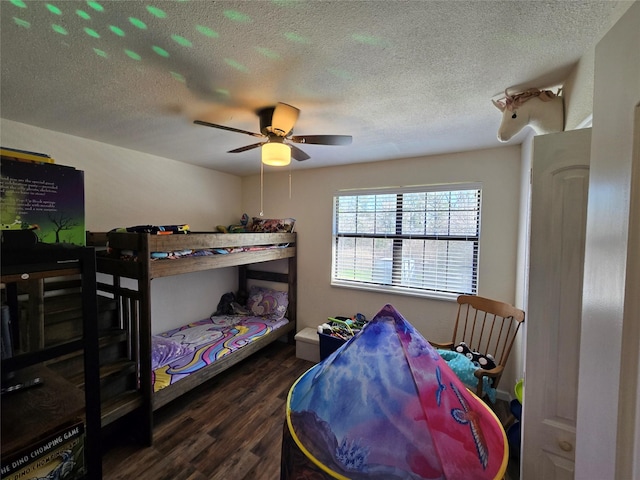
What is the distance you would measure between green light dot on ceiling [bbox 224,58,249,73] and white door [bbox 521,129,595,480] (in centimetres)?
131

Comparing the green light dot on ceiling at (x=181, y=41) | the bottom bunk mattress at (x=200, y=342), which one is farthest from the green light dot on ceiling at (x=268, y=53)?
the bottom bunk mattress at (x=200, y=342)

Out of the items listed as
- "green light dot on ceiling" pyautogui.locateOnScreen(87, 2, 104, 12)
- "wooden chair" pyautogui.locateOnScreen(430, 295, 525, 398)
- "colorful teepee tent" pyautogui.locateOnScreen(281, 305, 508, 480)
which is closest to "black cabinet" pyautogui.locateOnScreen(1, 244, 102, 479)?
"colorful teepee tent" pyautogui.locateOnScreen(281, 305, 508, 480)

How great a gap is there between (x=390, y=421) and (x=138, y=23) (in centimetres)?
150

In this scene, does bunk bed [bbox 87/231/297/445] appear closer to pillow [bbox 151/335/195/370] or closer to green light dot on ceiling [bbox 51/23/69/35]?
pillow [bbox 151/335/195/370]

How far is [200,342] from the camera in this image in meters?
2.62

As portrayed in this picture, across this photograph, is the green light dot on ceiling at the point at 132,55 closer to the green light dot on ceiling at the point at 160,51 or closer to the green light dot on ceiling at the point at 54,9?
the green light dot on ceiling at the point at 160,51

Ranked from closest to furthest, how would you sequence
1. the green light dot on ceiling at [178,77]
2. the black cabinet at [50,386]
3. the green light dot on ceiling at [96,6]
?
the black cabinet at [50,386], the green light dot on ceiling at [96,6], the green light dot on ceiling at [178,77]

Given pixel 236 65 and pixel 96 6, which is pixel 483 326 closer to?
pixel 236 65

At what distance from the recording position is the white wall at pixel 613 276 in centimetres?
48

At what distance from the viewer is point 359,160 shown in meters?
2.89

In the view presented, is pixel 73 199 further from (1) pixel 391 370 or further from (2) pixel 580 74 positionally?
(2) pixel 580 74

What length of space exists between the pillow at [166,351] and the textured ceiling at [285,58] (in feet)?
6.20

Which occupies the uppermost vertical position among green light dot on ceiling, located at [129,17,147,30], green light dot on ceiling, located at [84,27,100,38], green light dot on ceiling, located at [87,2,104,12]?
green light dot on ceiling, located at [129,17,147,30]

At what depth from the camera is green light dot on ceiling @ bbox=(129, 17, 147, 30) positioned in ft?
3.10
